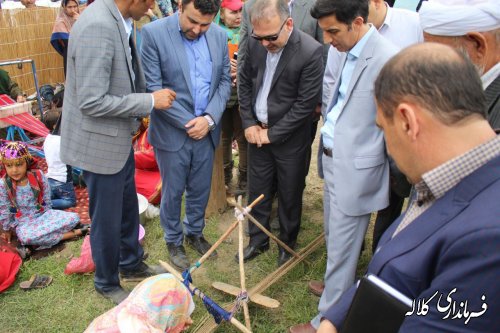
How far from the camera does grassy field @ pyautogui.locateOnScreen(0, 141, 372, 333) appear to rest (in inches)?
119

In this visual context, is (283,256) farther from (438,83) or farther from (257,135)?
(438,83)

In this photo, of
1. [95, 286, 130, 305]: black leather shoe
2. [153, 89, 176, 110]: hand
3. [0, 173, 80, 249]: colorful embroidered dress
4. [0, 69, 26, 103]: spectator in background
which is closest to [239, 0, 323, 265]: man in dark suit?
[153, 89, 176, 110]: hand

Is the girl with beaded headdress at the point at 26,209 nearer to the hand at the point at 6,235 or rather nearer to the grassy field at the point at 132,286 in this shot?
the hand at the point at 6,235

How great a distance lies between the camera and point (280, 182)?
137 inches

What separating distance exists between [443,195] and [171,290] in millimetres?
1813

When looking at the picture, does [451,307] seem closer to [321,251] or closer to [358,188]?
[358,188]

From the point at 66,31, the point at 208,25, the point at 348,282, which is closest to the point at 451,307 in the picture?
the point at 348,282

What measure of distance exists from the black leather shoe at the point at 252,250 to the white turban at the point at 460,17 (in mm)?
2459

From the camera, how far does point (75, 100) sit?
263 cm

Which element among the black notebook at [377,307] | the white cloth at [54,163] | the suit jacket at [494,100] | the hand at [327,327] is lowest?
the white cloth at [54,163]

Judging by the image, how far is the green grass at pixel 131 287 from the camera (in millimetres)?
3026

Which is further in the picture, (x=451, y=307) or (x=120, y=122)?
(x=120, y=122)

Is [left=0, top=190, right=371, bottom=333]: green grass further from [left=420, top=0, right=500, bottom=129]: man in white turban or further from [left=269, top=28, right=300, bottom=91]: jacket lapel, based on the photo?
[left=420, top=0, right=500, bottom=129]: man in white turban

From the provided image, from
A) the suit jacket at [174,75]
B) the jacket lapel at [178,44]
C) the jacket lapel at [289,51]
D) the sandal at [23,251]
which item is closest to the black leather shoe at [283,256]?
the suit jacket at [174,75]
